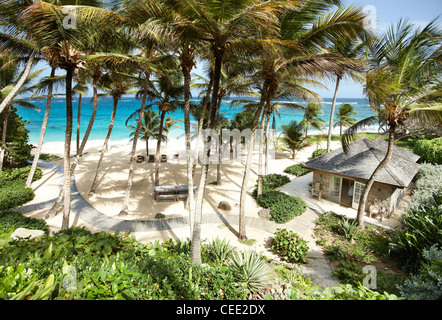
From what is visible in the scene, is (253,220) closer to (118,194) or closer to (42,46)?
(118,194)

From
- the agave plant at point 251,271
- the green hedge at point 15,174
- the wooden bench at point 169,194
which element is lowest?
the wooden bench at point 169,194

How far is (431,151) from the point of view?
14133mm

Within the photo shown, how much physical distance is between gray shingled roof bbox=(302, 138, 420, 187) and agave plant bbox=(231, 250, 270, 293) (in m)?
7.64

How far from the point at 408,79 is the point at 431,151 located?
958cm

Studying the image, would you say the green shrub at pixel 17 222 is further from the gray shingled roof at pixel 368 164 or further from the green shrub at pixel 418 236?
the gray shingled roof at pixel 368 164

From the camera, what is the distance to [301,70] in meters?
7.32

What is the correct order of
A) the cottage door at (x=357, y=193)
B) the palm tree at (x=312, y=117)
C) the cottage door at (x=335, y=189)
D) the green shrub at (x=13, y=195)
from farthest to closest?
the palm tree at (x=312, y=117)
the cottage door at (x=335, y=189)
the cottage door at (x=357, y=193)
the green shrub at (x=13, y=195)

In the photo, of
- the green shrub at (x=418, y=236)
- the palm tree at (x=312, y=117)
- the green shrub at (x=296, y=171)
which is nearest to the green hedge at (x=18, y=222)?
the green shrub at (x=418, y=236)

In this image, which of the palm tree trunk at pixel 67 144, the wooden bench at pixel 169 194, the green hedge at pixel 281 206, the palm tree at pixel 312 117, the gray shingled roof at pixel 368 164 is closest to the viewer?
the palm tree trunk at pixel 67 144

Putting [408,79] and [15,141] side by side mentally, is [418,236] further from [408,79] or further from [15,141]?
[15,141]

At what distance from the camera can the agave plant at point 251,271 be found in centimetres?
484

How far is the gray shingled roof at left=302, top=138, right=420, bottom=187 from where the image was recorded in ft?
33.8

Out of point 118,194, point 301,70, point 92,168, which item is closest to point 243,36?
point 301,70

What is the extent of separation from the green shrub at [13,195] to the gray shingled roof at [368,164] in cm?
1500
